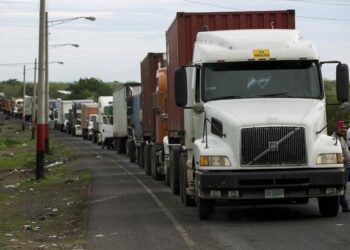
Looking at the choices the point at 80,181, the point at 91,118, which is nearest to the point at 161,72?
the point at 80,181

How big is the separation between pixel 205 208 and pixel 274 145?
1833 millimetres

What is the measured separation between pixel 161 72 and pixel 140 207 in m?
7.33

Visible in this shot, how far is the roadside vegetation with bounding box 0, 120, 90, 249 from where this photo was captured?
12.4 metres

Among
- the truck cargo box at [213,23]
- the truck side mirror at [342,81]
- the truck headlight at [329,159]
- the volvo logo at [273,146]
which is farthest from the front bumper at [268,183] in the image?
the truck cargo box at [213,23]

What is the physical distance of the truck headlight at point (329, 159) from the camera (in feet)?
41.6

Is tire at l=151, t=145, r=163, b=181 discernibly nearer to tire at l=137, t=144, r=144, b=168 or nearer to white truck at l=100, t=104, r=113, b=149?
tire at l=137, t=144, r=144, b=168

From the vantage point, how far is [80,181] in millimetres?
25281

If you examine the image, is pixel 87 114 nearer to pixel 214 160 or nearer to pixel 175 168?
pixel 175 168

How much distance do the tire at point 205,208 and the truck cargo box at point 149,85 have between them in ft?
39.2

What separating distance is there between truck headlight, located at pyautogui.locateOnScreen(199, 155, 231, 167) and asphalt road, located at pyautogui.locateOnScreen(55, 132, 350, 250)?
1.06 meters

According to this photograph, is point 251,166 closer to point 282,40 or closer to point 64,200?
point 282,40

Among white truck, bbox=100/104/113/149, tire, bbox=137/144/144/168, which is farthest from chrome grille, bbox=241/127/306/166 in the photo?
white truck, bbox=100/104/113/149

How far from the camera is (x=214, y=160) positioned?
12711mm

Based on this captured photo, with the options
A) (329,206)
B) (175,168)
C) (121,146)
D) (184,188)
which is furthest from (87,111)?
(329,206)
